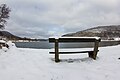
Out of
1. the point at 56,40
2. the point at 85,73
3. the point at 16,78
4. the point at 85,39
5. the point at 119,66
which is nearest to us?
the point at 16,78

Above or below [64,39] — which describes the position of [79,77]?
below

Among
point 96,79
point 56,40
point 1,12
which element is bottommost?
point 96,79

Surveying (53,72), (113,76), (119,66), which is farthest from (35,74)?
(119,66)

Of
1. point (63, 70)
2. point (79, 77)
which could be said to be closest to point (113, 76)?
point (79, 77)

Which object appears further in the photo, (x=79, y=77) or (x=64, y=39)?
(x=64, y=39)

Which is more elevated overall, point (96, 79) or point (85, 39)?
point (85, 39)

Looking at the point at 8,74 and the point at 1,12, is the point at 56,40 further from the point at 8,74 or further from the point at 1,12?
the point at 1,12

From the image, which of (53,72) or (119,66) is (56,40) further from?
(119,66)

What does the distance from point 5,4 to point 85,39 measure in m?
25.0

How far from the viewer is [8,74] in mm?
8172

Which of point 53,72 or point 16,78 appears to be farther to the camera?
point 53,72

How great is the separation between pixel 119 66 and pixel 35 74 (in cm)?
468

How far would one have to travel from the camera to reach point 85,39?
12688 millimetres

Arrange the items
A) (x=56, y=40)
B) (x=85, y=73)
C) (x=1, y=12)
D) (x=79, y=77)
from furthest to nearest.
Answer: (x=1, y=12)
(x=56, y=40)
(x=85, y=73)
(x=79, y=77)
